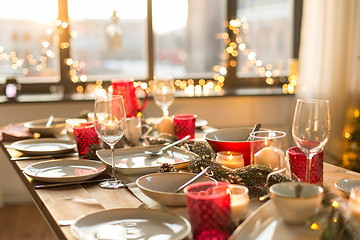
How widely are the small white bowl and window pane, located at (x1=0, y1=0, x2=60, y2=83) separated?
2.79m

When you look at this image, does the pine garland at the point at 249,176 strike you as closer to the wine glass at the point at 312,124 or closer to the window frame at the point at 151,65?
the wine glass at the point at 312,124

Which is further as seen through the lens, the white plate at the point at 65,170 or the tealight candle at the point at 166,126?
the tealight candle at the point at 166,126

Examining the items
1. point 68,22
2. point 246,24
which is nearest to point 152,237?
point 68,22

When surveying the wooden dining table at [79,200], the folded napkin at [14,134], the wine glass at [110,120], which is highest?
the wine glass at [110,120]

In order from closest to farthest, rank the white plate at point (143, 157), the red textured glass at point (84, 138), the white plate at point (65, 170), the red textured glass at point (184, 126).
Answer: the white plate at point (65, 170)
the white plate at point (143, 157)
the red textured glass at point (84, 138)
the red textured glass at point (184, 126)

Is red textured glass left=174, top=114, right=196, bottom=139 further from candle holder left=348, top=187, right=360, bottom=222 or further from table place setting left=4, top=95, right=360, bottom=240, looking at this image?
candle holder left=348, top=187, right=360, bottom=222

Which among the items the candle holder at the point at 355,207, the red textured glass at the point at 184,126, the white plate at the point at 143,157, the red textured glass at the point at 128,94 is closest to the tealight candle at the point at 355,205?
the candle holder at the point at 355,207

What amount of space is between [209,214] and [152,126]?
1.16m

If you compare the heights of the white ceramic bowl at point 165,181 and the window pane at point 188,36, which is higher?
the window pane at point 188,36

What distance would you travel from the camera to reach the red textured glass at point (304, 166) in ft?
3.80

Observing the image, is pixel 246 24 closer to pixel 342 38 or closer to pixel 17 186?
pixel 342 38

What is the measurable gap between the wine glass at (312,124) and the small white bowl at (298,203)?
0.71ft

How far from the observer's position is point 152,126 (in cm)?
198

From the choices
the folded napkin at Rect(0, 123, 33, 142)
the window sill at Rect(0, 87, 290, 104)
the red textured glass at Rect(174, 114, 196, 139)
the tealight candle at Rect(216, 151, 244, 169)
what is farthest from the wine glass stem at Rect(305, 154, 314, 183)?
the window sill at Rect(0, 87, 290, 104)
